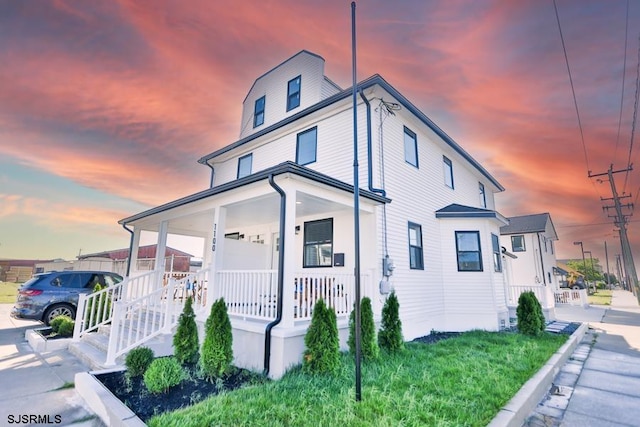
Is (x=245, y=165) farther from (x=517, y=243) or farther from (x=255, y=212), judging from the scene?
(x=517, y=243)

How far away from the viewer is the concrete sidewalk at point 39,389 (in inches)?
136

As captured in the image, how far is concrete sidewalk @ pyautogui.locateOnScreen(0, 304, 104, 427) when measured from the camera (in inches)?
136

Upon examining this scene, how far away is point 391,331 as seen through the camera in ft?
19.5

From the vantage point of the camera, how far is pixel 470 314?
9.00 meters

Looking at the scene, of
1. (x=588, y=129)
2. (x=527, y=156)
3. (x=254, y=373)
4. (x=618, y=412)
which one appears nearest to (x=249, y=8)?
(x=254, y=373)

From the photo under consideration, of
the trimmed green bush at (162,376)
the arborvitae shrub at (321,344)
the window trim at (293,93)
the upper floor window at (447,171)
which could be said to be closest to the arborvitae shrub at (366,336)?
the arborvitae shrub at (321,344)

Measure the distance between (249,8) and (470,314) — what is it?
1030 cm

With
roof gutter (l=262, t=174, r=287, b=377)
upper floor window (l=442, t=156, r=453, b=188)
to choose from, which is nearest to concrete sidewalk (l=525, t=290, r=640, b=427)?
roof gutter (l=262, t=174, r=287, b=377)

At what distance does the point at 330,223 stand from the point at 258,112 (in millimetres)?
6738

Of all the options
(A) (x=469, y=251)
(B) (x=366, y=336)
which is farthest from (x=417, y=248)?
(B) (x=366, y=336)

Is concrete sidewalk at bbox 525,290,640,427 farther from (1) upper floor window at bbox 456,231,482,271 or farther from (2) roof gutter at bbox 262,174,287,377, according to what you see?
(2) roof gutter at bbox 262,174,287,377

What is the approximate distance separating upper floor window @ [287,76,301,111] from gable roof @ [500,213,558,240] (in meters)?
19.2

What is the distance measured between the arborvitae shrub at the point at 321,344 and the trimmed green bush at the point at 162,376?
179cm

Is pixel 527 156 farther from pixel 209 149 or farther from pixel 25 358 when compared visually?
pixel 25 358
